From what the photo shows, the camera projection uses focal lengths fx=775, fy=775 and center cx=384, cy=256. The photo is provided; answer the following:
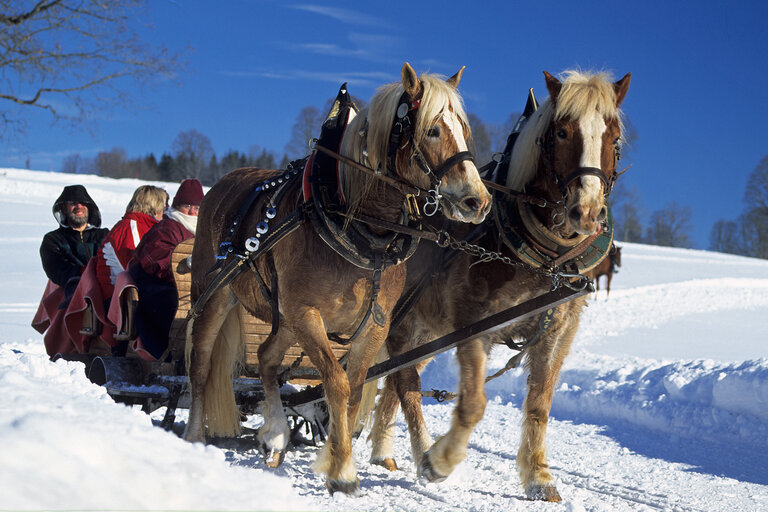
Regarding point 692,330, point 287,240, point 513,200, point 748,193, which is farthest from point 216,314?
point 748,193

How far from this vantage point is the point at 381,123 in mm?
3467

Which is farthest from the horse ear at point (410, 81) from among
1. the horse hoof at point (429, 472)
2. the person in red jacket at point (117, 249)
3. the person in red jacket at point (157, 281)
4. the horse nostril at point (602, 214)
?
the person in red jacket at point (117, 249)

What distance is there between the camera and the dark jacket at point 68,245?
20.7 feet

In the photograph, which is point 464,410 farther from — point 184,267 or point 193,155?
point 193,155

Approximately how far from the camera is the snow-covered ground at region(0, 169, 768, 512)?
191cm

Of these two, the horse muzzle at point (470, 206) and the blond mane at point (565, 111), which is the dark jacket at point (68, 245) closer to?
the blond mane at point (565, 111)

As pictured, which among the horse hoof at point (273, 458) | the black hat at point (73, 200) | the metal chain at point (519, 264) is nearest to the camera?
the metal chain at point (519, 264)

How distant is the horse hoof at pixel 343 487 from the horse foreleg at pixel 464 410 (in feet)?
1.75

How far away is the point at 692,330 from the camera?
1241cm

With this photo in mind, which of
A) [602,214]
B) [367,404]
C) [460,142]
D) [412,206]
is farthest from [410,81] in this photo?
[367,404]

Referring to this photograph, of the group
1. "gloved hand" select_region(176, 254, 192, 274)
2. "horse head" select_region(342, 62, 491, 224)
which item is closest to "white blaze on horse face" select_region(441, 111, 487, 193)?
"horse head" select_region(342, 62, 491, 224)

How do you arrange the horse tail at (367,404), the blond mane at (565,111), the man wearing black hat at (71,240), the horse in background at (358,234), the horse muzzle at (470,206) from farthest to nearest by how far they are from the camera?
the man wearing black hat at (71,240) → the horse tail at (367,404) → the blond mane at (565,111) → the horse in background at (358,234) → the horse muzzle at (470,206)

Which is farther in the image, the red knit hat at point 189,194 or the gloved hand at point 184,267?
the red knit hat at point 189,194

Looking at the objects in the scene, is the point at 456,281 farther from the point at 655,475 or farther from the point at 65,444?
the point at 65,444
